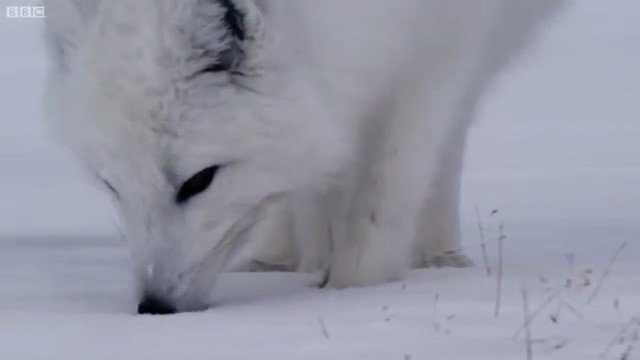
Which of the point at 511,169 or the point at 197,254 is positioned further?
the point at 511,169

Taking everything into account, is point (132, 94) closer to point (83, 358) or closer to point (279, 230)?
point (83, 358)

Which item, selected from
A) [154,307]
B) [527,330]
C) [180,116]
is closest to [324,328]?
[527,330]

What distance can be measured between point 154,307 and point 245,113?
1.91 ft

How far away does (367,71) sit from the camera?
4410 millimetres

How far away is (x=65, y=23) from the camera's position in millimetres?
4137

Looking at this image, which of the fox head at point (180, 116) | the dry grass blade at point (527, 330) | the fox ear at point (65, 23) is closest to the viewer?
the dry grass blade at point (527, 330)

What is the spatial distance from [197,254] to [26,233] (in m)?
2.86

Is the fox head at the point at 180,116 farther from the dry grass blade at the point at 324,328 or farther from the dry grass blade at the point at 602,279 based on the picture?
the dry grass blade at the point at 602,279

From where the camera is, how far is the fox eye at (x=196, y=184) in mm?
4090

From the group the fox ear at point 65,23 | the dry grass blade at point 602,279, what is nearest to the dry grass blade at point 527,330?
the dry grass blade at point 602,279

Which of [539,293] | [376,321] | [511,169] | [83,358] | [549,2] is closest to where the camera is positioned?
[83,358]

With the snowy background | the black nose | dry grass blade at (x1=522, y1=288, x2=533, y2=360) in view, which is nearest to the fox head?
the black nose

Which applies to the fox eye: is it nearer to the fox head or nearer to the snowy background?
the fox head

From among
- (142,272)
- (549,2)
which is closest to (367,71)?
(142,272)
